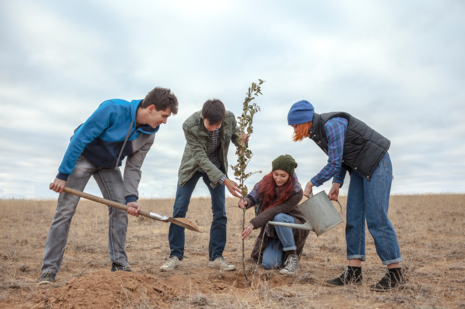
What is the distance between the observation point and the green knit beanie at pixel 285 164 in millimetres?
3873

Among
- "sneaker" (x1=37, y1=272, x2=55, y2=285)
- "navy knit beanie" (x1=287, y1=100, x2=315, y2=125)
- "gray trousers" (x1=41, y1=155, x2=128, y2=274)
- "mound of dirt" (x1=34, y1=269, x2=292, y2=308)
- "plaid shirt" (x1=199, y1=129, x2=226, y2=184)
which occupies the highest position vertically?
"navy knit beanie" (x1=287, y1=100, x2=315, y2=125)

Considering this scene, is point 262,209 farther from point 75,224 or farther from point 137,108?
point 75,224

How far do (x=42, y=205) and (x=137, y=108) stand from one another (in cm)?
967

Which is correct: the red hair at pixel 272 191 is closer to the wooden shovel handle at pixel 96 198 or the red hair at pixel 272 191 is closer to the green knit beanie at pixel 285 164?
the green knit beanie at pixel 285 164

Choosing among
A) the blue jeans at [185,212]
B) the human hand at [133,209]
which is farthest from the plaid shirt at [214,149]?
the human hand at [133,209]

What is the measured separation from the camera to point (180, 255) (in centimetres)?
414

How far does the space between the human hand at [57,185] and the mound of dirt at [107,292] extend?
0.91 metres

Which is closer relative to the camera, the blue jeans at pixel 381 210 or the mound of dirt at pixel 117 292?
the mound of dirt at pixel 117 292

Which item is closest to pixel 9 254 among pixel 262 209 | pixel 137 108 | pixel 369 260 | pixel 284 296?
pixel 137 108

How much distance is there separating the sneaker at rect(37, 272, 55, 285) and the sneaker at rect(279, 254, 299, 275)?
2.48 meters

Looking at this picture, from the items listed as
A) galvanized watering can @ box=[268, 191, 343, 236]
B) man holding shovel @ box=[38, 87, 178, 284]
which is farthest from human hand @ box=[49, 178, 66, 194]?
galvanized watering can @ box=[268, 191, 343, 236]

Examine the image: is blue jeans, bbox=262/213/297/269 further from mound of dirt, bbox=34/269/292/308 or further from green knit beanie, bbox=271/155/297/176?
mound of dirt, bbox=34/269/292/308

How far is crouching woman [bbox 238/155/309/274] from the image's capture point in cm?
392

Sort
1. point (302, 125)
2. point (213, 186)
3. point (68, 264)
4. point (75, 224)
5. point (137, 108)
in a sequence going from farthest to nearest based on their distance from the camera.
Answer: point (75, 224) → point (68, 264) → point (213, 186) → point (137, 108) → point (302, 125)
